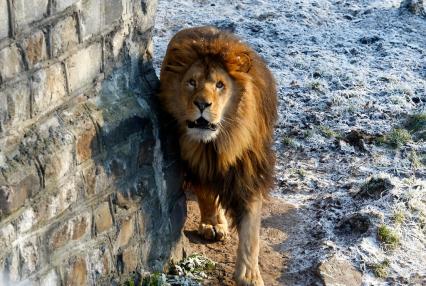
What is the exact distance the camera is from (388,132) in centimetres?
725

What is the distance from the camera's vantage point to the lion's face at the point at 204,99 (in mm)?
4555

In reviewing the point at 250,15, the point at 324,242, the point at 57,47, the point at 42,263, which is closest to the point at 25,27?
the point at 57,47

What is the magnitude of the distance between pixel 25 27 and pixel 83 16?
47cm

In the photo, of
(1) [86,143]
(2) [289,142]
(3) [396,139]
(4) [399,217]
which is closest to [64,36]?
(1) [86,143]

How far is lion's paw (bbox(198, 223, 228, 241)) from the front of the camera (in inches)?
221

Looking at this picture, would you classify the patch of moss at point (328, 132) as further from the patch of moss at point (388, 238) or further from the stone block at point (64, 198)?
the stone block at point (64, 198)

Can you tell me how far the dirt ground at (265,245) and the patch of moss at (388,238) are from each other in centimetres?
66

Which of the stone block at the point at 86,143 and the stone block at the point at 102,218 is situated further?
the stone block at the point at 102,218

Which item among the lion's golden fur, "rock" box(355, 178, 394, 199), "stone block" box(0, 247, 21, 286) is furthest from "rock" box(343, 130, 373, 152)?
"stone block" box(0, 247, 21, 286)

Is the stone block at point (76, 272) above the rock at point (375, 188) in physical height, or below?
above

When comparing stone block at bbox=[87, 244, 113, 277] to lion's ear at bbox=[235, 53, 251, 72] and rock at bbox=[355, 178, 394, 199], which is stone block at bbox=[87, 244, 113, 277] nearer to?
lion's ear at bbox=[235, 53, 251, 72]

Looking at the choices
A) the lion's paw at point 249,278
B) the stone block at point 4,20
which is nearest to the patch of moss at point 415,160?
the lion's paw at point 249,278

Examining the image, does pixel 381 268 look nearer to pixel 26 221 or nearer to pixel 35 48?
pixel 26 221

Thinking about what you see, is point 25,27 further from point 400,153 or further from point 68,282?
point 400,153
